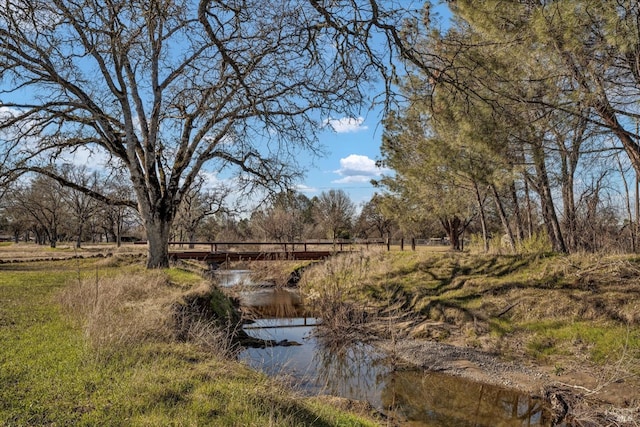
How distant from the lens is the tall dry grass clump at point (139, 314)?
5727mm

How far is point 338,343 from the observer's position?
10938mm

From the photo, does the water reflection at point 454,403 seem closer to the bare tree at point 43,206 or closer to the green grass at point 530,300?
the green grass at point 530,300

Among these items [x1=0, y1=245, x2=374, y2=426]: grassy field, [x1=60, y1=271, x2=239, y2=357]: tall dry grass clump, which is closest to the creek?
[x1=60, y1=271, x2=239, y2=357]: tall dry grass clump

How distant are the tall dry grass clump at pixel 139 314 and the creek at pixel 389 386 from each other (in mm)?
1048

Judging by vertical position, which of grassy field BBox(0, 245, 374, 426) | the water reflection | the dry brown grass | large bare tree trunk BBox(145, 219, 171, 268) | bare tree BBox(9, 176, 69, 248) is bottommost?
the water reflection

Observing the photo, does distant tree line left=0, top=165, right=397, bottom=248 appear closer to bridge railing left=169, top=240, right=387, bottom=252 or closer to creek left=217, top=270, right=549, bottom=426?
bridge railing left=169, top=240, right=387, bottom=252

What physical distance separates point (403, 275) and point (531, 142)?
7.57 meters

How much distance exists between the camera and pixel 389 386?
8.16 m

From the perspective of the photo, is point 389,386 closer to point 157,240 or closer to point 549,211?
point 549,211

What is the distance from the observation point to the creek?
6777mm

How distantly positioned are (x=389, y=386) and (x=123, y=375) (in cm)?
531

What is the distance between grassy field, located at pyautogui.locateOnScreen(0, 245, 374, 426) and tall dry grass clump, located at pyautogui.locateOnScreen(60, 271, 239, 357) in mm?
25

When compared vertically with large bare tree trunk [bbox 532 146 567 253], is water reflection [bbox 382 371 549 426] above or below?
below

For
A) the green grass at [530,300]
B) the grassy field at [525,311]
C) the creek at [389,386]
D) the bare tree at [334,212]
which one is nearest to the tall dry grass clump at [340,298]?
the grassy field at [525,311]
